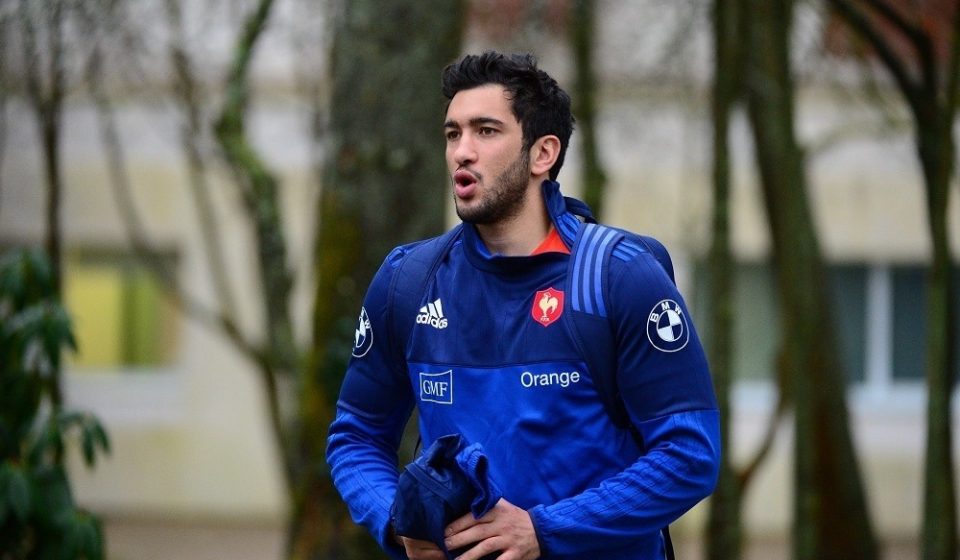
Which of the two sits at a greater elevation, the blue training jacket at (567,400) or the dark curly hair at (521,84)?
the dark curly hair at (521,84)

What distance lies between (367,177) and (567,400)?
3564 millimetres

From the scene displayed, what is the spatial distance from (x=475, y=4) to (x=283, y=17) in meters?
1.64

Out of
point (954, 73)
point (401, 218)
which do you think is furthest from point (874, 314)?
point (401, 218)

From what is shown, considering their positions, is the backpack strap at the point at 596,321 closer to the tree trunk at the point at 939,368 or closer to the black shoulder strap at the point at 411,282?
the black shoulder strap at the point at 411,282

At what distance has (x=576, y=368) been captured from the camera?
119 inches

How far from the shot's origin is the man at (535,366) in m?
2.97

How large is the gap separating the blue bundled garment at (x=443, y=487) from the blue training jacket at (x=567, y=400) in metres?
0.12

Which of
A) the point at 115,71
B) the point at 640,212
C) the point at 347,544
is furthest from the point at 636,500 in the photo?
the point at 640,212

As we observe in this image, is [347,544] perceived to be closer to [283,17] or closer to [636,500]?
[636,500]

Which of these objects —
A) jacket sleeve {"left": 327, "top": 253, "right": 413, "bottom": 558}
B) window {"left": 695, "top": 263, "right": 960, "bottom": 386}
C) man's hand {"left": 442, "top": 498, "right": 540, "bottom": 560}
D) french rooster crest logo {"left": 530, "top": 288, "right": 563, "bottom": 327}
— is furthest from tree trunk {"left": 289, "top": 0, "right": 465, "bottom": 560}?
window {"left": 695, "top": 263, "right": 960, "bottom": 386}

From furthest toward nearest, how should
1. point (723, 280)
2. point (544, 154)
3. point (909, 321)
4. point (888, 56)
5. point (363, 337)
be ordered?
point (909, 321), point (723, 280), point (888, 56), point (363, 337), point (544, 154)

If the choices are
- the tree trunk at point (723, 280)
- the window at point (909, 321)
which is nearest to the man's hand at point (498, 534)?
the tree trunk at point (723, 280)

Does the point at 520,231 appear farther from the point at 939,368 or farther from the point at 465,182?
the point at 939,368

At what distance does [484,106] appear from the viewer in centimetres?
315
